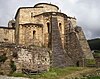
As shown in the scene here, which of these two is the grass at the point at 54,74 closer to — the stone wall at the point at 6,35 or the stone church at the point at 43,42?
the stone church at the point at 43,42

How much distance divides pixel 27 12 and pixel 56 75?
648 inches

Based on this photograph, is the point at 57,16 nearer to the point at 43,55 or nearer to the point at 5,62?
the point at 43,55

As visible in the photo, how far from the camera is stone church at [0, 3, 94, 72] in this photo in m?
27.7

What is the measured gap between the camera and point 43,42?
121 ft

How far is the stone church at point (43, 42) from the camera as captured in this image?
27.7 m

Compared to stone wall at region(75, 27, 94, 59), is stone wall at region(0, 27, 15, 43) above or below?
above

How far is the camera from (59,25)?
38375 millimetres

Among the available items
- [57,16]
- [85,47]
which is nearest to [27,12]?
[57,16]

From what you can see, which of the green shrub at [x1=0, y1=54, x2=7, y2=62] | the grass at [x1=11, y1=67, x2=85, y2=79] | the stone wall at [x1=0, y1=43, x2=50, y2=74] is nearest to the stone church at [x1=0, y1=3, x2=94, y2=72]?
the stone wall at [x1=0, y1=43, x2=50, y2=74]

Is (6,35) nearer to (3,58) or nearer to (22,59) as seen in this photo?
(22,59)

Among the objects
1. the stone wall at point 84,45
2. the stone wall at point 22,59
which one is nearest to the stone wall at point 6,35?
the stone wall at point 84,45

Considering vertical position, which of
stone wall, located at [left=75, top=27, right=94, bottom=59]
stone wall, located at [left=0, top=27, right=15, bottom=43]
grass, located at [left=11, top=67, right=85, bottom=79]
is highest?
stone wall, located at [left=0, top=27, right=15, bottom=43]

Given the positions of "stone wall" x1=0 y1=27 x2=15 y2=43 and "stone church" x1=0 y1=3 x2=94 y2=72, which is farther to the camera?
"stone wall" x1=0 y1=27 x2=15 y2=43

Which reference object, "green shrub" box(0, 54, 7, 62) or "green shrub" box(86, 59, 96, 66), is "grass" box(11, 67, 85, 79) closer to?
"green shrub" box(0, 54, 7, 62)
